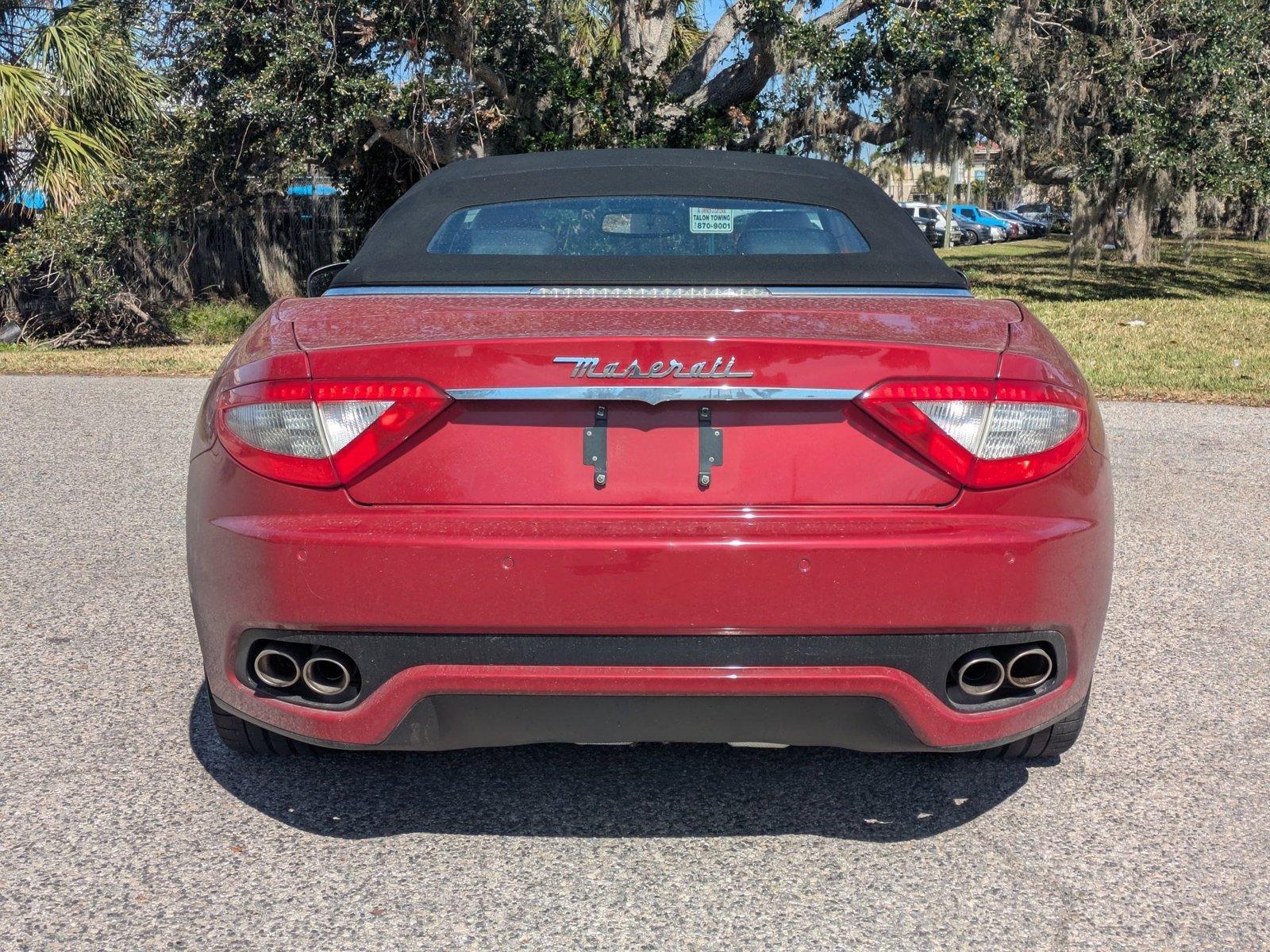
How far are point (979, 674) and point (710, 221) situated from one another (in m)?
1.65

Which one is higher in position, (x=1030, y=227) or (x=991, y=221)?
(x=991, y=221)

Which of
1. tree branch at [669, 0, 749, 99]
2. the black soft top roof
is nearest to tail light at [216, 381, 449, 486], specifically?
the black soft top roof

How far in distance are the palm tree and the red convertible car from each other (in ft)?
44.5

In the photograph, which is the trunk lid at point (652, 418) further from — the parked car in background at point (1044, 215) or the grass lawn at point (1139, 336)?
the parked car in background at point (1044, 215)

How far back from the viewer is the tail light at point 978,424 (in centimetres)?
247

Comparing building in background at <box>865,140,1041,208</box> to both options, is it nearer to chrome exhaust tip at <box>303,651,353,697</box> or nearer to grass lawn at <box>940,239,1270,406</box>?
grass lawn at <box>940,239,1270,406</box>

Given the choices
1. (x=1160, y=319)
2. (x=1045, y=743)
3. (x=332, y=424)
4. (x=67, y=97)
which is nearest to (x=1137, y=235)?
(x=1160, y=319)

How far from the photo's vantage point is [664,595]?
243 centimetres

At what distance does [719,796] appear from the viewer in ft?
10.4

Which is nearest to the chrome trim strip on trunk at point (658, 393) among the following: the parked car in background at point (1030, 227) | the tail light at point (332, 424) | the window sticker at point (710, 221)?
the tail light at point (332, 424)

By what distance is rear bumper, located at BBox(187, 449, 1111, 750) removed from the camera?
2432 millimetres

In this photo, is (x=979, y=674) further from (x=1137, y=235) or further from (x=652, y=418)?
(x=1137, y=235)

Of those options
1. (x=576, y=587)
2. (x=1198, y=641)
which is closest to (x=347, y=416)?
(x=576, y=587)

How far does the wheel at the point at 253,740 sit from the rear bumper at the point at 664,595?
591 millimetres
